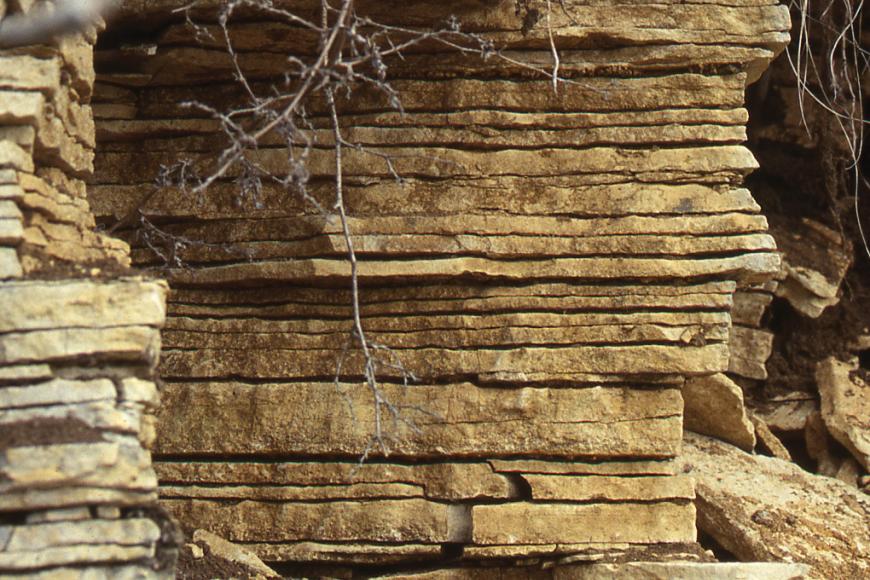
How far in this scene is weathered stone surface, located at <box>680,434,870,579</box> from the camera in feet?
15.3

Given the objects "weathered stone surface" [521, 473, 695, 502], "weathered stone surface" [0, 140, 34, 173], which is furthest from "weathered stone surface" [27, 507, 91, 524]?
"weathered stone surface" [521, 473, 695, 502]

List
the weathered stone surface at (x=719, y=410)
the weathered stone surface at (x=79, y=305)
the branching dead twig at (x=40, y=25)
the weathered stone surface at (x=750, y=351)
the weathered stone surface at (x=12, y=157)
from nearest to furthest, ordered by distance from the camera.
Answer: the weathered stone surface at (x=79, y=305), the weathered stone surface at (x=12, y=157), the branching dead twig at (x=40, y=25), the weathered stone surface at (x=719, y=410), the weathered stone surface at (x=750, y=351)

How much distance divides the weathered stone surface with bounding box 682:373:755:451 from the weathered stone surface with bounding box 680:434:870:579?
8 cm

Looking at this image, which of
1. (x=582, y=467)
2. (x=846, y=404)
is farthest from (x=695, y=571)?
(x=846, y=404)

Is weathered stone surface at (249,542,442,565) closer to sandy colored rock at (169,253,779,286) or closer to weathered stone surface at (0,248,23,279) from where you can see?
sandy colored rock at (169,253,779,286)

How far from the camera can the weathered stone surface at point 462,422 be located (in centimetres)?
427

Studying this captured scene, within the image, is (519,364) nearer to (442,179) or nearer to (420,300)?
(420,300)

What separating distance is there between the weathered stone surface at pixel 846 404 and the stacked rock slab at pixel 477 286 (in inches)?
52.9

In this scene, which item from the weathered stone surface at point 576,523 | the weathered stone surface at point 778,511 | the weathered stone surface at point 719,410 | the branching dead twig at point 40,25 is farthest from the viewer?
the weathered stone surface at point 719,410

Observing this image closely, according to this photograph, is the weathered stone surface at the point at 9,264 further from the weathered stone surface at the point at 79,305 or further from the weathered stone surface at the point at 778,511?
the weathered stone surface at the point at 778,511

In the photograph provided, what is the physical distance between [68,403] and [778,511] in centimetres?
324

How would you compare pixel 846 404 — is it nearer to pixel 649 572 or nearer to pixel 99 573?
pixel 649 572

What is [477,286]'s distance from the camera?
433 cm

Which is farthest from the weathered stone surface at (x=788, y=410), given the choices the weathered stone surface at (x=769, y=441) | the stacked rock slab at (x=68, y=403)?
the stacked rock slab at (x=68, y=403)
